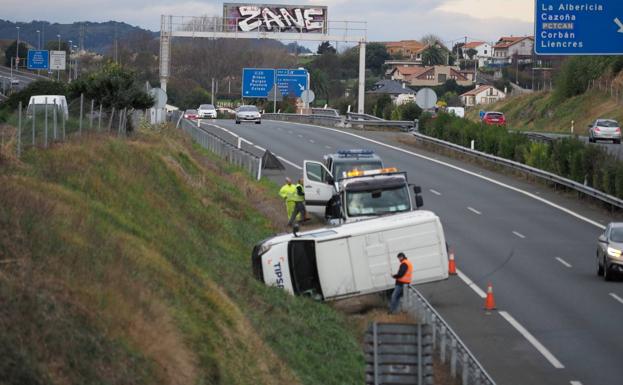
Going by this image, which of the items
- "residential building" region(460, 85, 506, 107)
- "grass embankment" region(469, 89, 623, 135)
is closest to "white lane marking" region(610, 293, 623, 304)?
"grass embankment" region(469, 89, 623, 135)

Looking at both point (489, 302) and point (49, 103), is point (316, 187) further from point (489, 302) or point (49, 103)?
point (489, 302)

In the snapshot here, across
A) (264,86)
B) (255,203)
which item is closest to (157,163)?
(255,203)

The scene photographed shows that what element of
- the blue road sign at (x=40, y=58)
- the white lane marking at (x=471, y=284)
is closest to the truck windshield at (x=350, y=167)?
the white lane marking at (x=471, y=284)

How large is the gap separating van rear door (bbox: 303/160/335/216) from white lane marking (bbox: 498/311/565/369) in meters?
11.8

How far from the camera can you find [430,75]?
604ft

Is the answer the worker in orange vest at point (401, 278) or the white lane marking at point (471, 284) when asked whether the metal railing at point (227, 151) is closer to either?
the white lane marking at point (471, 284)

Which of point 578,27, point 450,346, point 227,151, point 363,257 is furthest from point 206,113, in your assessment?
point 450,346

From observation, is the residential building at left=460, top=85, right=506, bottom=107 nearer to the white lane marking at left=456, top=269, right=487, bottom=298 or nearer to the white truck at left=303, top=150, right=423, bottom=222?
the white truck at left=303, top=150, right=423, bottom=222

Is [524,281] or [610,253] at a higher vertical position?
[610,253]

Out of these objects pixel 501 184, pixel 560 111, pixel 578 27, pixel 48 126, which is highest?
pixel 578 27

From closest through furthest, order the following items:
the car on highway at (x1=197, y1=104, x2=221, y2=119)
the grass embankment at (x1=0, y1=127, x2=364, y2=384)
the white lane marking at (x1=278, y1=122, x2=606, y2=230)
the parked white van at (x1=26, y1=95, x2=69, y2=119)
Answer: the grass embankment at (x1=0, y1=127, x2=364, y2=384), the parked white van at (x1=26, y1=95, x2=69, y2=119), the white lane marking at (x1=278, y1=122, x2=606, y2=230), the car on highway at (x1=197, y1=104, x2=221, y2=119)

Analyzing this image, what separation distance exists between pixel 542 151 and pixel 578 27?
59.0 feet

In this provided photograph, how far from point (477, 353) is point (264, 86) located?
244 feet

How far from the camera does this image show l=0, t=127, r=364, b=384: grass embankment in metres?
11.6
